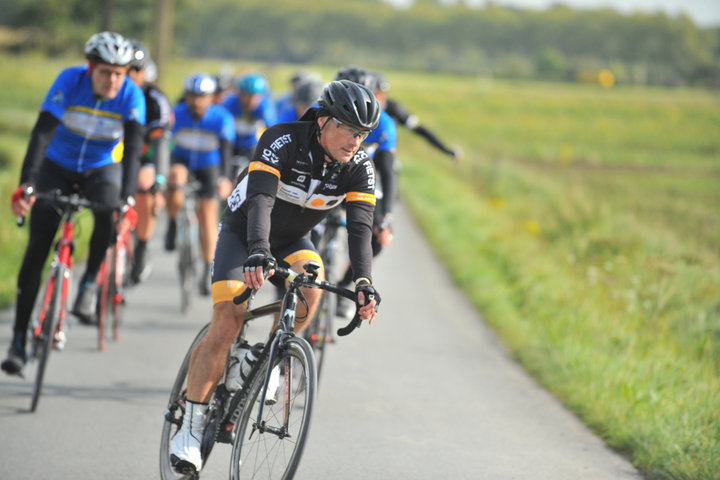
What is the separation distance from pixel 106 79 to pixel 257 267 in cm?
272

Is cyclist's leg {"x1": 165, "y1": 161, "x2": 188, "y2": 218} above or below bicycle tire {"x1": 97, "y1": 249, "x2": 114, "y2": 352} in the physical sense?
above

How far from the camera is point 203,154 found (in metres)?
9.23

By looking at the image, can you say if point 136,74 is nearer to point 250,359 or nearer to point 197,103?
point 197,103

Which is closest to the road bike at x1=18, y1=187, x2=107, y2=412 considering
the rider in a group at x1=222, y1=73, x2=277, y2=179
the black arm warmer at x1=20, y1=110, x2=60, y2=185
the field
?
the black arm warmer at x1=20, y1=110, x2=60, y2=185

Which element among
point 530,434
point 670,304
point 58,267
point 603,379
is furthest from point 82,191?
point 670,304

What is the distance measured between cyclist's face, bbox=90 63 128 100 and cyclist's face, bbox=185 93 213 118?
2.82 metres

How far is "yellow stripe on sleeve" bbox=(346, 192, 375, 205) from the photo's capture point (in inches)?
180

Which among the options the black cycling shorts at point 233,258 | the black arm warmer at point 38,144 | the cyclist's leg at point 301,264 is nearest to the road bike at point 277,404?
the black cycling shorts at point 233,258

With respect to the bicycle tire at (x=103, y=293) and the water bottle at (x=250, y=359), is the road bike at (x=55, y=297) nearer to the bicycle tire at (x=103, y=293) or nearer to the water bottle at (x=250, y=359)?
the bicycle tire at (x=103, y=293)

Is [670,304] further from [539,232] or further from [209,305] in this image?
[539,232]

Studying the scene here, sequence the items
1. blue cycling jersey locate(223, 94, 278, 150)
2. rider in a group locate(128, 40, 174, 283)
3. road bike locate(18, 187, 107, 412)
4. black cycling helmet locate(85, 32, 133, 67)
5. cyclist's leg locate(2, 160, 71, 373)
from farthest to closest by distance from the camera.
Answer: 1. blue cycling jersey locate(223, 94, 278, 150)
2. rider in a group locate(128, 40, 174, 283)
3. cyclist's leg locate(2, 160, 71, 373)
4. black cycling helmet locate(85, 32, 133, 67)
5. road bike locate(18, 187, 107, 412)

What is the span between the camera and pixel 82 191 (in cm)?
645

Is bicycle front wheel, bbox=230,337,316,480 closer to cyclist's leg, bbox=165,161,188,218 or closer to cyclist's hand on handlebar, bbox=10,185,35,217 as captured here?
cyclist's hand on handlebar, bbox=10,185,35,217

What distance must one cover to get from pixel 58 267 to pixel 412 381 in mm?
2756
